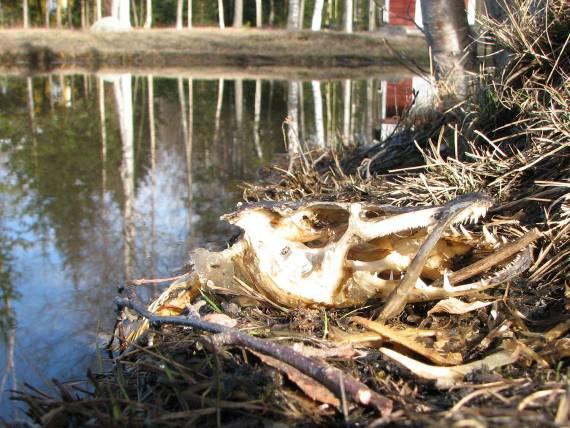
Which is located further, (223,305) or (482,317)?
(223,305)

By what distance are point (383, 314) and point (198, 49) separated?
2869 centimetres

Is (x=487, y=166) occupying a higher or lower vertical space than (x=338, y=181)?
higher

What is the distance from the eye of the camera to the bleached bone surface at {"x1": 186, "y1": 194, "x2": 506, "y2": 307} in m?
2.69

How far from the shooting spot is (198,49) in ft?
97.5

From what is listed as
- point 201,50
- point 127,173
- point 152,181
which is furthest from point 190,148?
point 201,50

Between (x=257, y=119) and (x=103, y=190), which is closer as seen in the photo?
(x=103, y=190)

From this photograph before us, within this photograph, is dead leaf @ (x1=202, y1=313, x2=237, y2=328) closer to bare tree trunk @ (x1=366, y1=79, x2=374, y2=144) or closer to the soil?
bare tree trunk @ (x1=366, y1=79, x2=374, y2=144)

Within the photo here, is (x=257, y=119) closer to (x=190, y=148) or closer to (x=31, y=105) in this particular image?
(x=190, y=148)

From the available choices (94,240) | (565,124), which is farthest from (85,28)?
(565,124)

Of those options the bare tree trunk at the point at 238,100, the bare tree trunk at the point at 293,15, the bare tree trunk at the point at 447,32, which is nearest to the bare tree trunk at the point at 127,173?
the bare tree trunk at the point at 238,100

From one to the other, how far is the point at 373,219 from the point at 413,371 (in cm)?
86

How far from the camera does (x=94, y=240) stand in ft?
17.2

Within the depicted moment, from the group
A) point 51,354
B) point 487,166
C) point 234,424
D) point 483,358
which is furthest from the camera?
Result: point 487,166

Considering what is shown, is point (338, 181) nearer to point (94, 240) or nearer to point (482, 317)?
point (94, 240)
